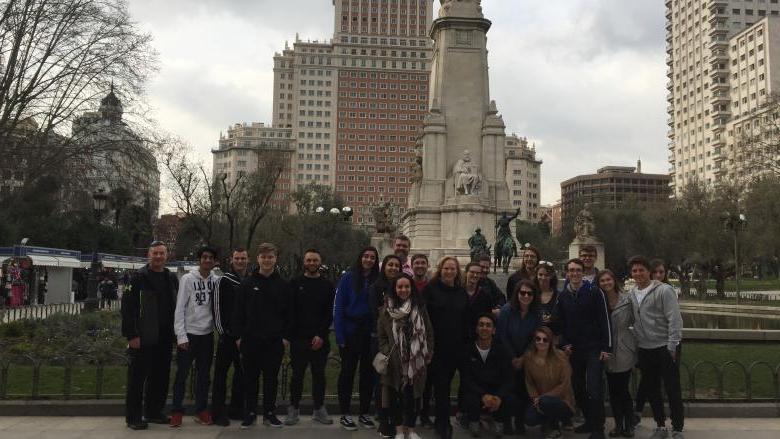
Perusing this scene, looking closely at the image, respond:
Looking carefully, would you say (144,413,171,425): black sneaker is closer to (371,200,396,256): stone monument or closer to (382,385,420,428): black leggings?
(382,385,420,428): black leggings

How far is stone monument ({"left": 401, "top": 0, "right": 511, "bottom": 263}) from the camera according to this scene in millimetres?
35344

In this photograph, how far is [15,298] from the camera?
79.8 feet

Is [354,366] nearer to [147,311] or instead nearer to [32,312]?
[147,311]

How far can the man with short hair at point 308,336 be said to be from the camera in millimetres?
7641

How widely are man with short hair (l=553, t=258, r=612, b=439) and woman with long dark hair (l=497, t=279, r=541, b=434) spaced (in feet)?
1.16

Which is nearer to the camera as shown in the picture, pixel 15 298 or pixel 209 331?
pixel 209 331

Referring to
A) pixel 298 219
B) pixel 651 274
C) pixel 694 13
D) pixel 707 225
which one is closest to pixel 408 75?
pixel 694 13

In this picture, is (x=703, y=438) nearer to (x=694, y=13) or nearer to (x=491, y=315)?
(x=491, y=315)

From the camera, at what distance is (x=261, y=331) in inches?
297

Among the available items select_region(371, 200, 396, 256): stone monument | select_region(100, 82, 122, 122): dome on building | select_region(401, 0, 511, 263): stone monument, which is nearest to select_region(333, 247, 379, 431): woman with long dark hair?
select_region(100, 82, 122, 122): dome on building

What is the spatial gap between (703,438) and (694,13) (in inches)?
4197

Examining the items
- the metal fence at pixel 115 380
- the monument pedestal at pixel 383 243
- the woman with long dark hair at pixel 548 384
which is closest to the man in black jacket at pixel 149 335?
the metal fence at pixel 115 380

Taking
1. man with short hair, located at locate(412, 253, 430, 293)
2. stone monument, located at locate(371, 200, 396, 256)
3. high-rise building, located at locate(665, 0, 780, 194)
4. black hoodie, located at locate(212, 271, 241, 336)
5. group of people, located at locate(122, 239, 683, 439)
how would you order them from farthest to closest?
1. high-rise building, located at locate(665, 0, 780, 194)
2. stone monument, located at locate(371, 200, 396, 256)
3. man with short hair, located at locate(412, 253, 430, 293)
4. black hoodie, located at locate(212, 271, 241, 336)
5. group of people, located at locate(122, 239, 683, 439)

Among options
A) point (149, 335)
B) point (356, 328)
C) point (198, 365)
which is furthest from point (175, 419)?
point (356, 328)
